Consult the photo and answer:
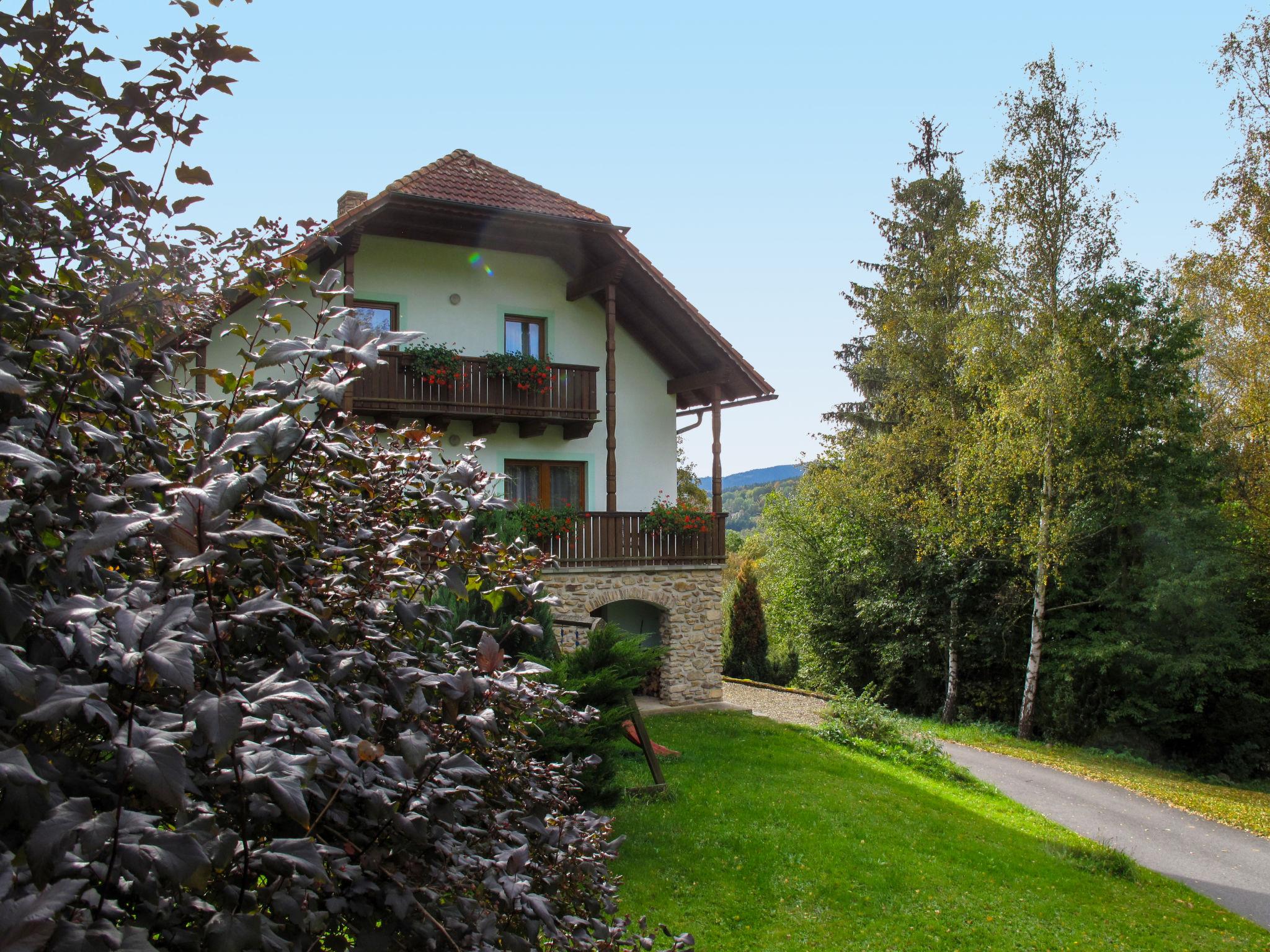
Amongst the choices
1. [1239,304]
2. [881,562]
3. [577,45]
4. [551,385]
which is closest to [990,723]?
[881,562]

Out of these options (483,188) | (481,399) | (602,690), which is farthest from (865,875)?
(483,188)

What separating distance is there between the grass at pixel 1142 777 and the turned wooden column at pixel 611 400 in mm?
8809

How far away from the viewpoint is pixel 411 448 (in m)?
2.32

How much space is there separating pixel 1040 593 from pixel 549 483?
33.3 feet

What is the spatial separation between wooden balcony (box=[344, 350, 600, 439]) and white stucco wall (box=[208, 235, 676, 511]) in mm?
504

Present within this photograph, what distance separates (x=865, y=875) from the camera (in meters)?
6.58

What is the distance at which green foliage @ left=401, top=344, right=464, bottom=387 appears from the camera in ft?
39.2

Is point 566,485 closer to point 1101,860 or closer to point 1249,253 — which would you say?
point 1101,860

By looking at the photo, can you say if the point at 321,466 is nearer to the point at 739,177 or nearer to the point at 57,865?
the point at 57,865

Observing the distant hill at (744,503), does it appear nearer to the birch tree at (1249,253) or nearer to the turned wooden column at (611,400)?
the birch tree at (1249,253)

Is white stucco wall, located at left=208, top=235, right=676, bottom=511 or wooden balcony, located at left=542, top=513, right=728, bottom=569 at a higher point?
white stucco wall, located at left=208, top=235, right=676, bottom=511

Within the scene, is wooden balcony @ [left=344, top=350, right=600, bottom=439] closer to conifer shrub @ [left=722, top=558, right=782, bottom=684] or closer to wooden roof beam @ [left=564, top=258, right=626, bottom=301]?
wooden roof beam @ [left=564, top=258, right=626, bottom=301]

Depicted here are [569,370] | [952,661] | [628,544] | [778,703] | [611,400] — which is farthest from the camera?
[952,661]

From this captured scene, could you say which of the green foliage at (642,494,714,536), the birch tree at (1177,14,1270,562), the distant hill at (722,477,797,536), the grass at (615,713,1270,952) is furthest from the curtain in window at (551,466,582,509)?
the distant hill at (722,477,797,536)
